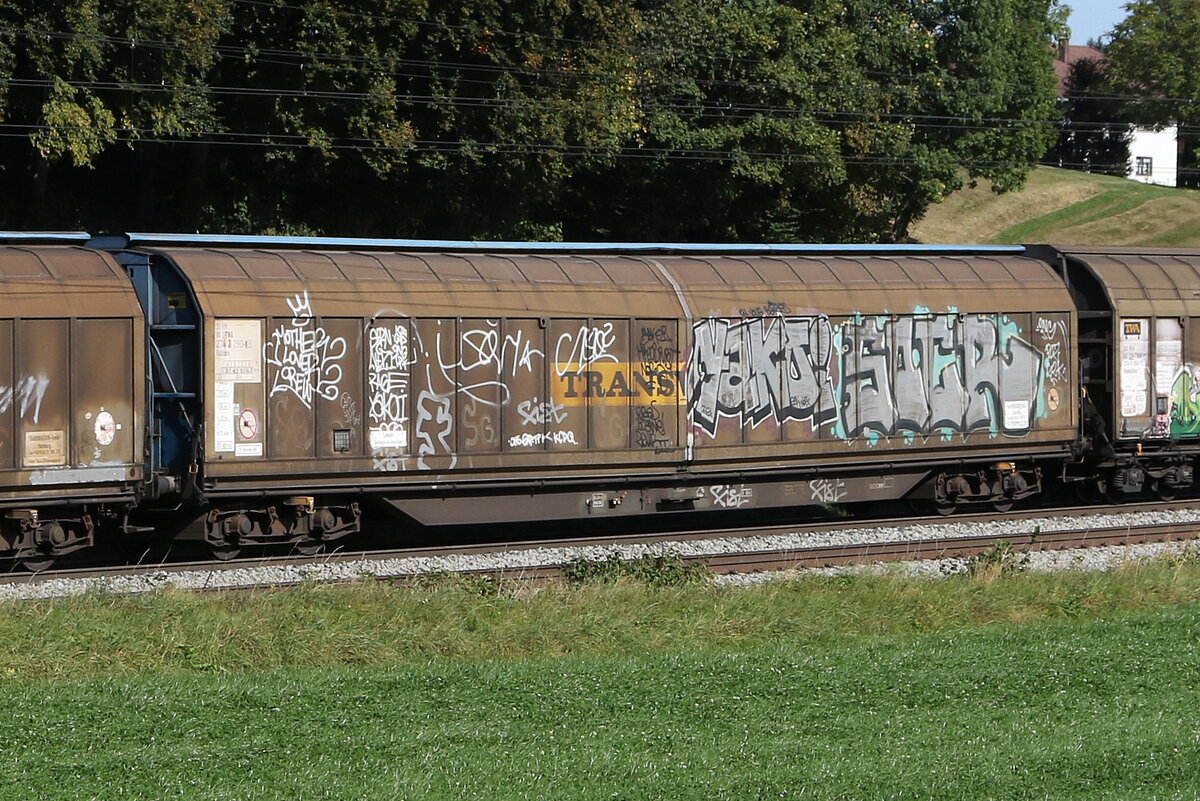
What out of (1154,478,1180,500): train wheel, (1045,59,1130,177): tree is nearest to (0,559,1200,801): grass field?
(1154,478,1180,500): train wheel

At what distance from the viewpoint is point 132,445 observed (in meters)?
14.4

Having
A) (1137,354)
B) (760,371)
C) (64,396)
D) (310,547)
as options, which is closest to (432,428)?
(310,547)

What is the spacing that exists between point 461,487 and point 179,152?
67.1ft

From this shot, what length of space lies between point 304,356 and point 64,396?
2.48 meters

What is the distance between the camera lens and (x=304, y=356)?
49.9 ft

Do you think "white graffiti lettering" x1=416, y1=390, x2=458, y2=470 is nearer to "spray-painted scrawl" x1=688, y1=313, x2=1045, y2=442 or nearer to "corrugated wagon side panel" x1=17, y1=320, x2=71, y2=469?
"spray-painted scrawl" x1=688, y1=313, x2=1045, y2=442

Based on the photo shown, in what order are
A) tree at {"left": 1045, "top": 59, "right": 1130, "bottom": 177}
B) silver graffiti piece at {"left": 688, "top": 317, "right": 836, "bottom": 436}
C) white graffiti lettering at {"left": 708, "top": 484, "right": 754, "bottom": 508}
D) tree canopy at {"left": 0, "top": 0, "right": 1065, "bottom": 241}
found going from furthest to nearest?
tree at {"left": 1045, "top": 59, "right": 1130, "bottom": 177} < tree canopy at {"left": 0, "top": 0, "right": 1065, "bottom": 241} < white graffiti lettering at {"left": 708, "top": 484, "right": 754, "bottom": 508} < silver graffiti piece at {"left": 688, "top": 317, "right": 836, "bottom": 436}

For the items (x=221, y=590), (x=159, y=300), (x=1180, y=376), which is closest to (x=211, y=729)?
(x=221, y=590)

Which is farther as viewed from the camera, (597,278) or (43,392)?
(597,278)

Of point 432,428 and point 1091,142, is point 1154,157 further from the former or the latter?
point 432,428

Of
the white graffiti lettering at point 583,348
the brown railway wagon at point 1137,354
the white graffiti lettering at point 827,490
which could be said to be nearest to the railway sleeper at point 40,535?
the white graffiti lettering at point 583,348

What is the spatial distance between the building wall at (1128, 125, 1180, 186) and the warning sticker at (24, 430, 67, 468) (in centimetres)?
8439

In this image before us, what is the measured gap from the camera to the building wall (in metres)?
89.2

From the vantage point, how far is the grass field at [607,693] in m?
7.99
